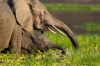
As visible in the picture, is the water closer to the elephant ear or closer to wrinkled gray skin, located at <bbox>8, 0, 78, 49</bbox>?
wrinkled gray skin, located at <bbox>8, 0, 78, 49</bbox>

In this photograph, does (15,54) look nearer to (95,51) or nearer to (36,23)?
(36,23)

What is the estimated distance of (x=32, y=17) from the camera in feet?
25.7

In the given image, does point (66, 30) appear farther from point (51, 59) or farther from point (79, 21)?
point (79, 21)

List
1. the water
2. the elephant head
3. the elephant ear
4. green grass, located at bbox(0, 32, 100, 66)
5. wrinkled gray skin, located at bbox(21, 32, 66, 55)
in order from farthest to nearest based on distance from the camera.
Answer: the water, the elephant head, wrinkled gray skin, located at bbox(21, 32, 66, 55), the elephant ear, green grass, located at bbox(0, 32, 100, 66)

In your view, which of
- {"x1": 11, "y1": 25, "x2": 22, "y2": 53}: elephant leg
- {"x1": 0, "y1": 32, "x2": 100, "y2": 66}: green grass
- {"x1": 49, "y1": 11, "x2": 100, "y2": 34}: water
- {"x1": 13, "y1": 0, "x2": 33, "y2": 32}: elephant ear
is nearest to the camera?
{"x1": 0, "y1": 32, "x2": 100, "y2": 66}: green grass

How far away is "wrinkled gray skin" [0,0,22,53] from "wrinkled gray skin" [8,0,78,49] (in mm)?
155

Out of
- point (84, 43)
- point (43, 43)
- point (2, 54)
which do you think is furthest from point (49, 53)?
point (84, 43)

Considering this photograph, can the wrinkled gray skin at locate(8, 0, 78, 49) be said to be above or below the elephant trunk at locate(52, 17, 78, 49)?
above

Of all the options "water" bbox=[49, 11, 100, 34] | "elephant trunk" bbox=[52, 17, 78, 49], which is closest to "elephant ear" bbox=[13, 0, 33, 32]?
"elephant trunk" bbox=[52, 17, 78, 49]

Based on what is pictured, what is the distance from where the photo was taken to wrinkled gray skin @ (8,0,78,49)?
7621 millimetres

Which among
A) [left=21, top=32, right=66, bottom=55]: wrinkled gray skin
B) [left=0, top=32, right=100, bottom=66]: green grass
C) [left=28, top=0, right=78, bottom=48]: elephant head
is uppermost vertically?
[left=28, top=0, right=78, bottom=48]: elephant head

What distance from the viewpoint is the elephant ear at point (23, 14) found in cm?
759

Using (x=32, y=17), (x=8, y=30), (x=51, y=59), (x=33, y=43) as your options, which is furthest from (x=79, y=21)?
(x=51, y=59)

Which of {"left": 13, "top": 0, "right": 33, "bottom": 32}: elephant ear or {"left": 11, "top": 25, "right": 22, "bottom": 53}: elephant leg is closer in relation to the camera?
{"left": 11, "top": 25, "right": 22, "bottom": 53}: elephant leg
